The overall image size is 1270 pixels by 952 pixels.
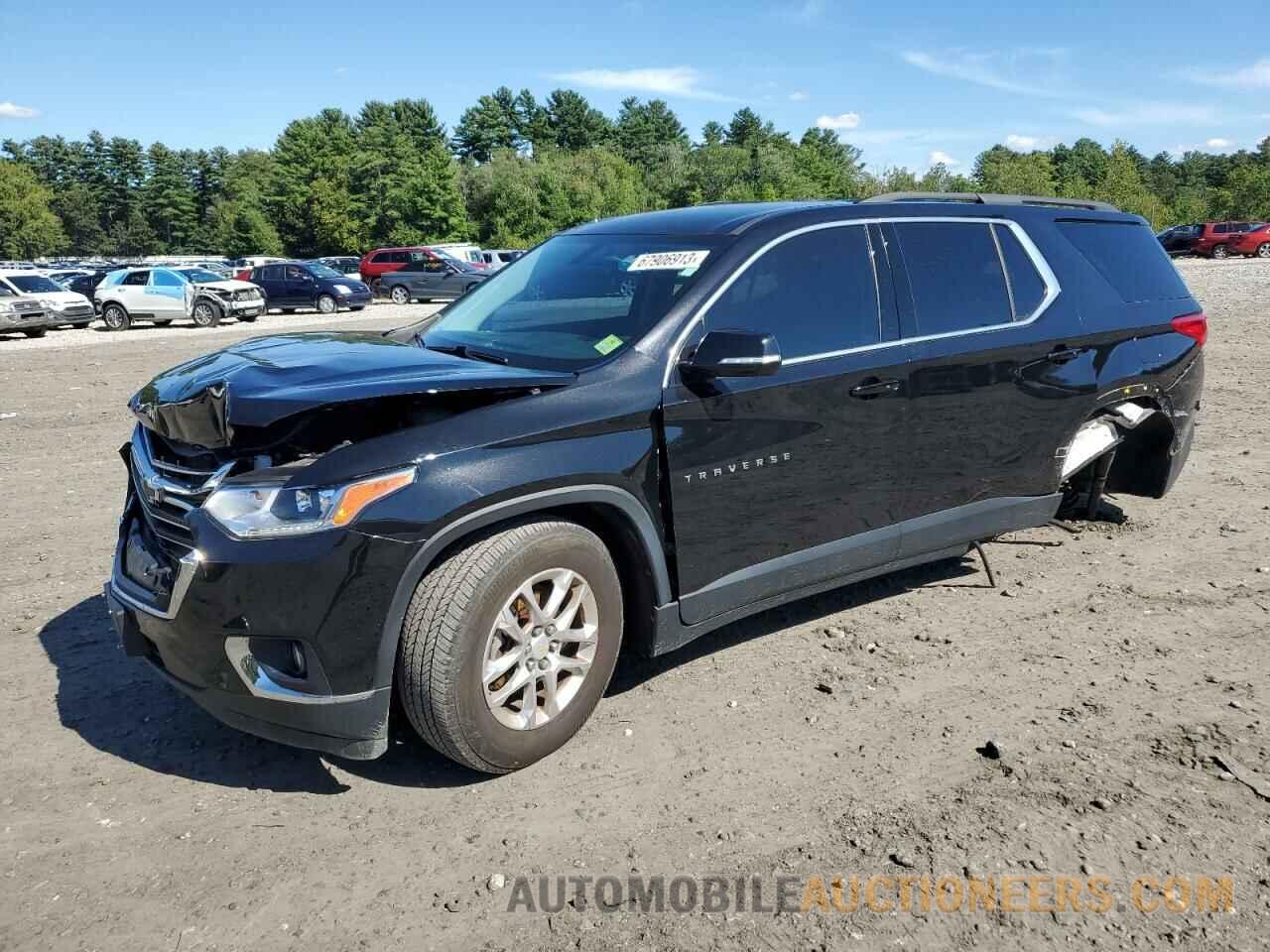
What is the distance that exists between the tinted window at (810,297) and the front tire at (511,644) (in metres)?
1.11

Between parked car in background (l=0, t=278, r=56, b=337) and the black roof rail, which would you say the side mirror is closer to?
the black roof rail

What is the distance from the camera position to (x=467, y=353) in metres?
3.87

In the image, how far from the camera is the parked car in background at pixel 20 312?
22.4 m

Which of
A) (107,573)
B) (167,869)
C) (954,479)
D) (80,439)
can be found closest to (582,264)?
(954,479)

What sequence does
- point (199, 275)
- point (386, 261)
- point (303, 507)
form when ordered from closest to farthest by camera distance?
point (303, 507), point (199, 275), point (386, 261)

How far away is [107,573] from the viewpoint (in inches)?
205

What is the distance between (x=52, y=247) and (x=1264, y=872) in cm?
12279

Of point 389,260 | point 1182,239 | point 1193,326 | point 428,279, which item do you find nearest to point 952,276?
point 1193,326

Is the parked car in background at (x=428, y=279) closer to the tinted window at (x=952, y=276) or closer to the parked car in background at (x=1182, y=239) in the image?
the tinted window at (x=952, y=276)

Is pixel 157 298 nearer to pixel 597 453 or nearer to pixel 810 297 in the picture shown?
pixel 810 297

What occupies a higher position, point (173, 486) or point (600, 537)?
point (173, 486)

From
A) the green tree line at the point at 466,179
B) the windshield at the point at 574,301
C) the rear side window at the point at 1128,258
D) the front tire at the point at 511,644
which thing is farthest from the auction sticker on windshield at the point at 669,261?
the green tree line at the point at 466,179

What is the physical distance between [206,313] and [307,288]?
174 inches

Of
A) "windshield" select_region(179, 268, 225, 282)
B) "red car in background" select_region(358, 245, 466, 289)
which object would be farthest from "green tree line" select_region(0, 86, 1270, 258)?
"windshield" select_region(179, 268, 225, 282)
